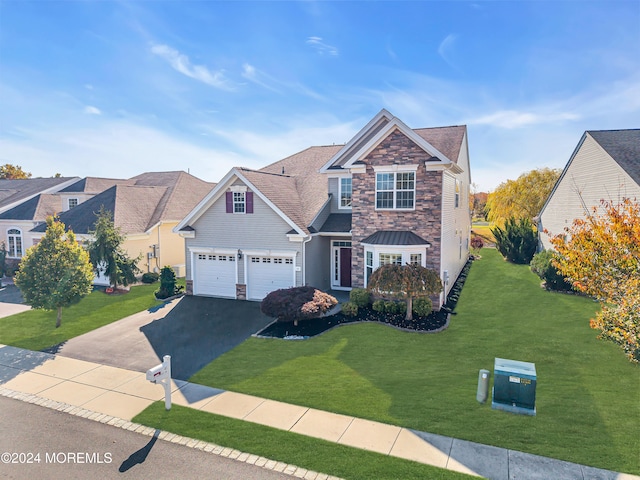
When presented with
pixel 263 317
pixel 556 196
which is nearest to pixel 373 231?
pixel 263 317

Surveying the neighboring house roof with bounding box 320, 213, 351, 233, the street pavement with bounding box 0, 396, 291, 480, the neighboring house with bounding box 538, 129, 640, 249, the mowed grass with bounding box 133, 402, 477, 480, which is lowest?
the street pavement with bounding box 0, 396, 291, 480

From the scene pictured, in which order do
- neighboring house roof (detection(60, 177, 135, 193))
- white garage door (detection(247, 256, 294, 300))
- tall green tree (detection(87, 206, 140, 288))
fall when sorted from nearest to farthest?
1. white garage door (detection(247, 256, 294, 300))
2. tall green tree (detection(87, 206, 140, 288))
3. neighboring house roof (detection(60, 177, 135, 193))

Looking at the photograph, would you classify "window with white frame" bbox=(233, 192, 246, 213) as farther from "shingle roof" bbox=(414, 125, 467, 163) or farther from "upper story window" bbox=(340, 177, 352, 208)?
"shingle roof" bbox=(414, 125, 467, 163)

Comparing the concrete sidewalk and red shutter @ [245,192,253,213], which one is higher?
red shutter @ [245,192,253,213]

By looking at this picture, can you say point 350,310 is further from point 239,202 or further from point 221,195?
point 221,195

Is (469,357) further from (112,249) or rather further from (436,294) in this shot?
→ (112,249)

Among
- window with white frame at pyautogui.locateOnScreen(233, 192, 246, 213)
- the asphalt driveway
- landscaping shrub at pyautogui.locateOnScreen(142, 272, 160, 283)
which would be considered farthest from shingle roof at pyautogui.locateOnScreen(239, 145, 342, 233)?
landscaping shrub at pyautogui.locateOnScreen(142, 272, 160, 283)

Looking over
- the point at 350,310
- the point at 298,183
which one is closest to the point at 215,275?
the point at 298,183
